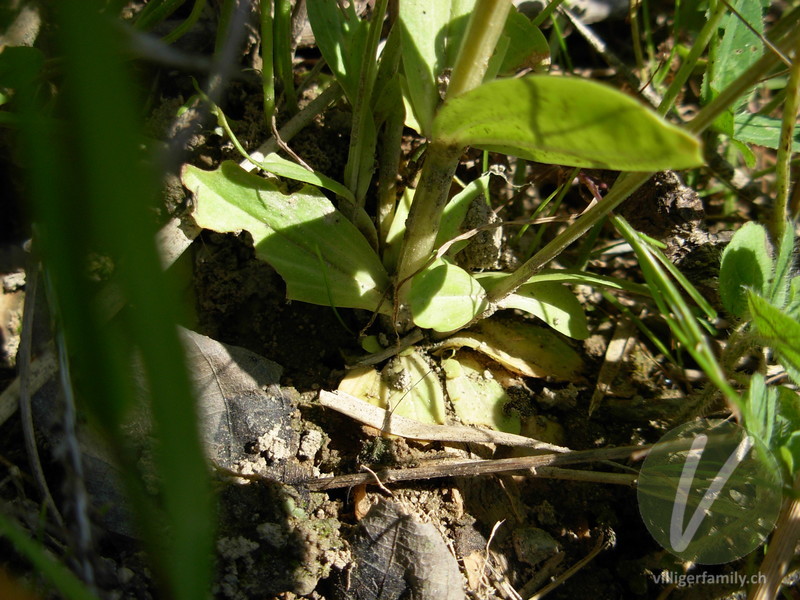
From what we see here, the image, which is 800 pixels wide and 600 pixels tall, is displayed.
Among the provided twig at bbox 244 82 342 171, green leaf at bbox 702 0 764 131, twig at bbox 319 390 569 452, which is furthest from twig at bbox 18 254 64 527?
green leaf at bbox 702 0 764 131

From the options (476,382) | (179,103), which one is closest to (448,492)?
(476,382)

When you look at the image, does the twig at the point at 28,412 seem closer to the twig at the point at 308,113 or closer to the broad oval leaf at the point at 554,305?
the twig at the point at 308,113

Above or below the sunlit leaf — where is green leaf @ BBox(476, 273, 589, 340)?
above

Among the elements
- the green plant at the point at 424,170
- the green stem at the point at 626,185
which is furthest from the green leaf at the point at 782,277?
the green stem at the point at 626,185

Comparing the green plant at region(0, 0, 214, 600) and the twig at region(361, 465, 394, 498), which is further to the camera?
the twig at region(361, 465, 394, 498)

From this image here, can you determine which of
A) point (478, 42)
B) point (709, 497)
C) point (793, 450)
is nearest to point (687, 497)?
point (709, 497)

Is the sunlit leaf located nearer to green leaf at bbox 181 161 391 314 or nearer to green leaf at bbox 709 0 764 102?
green leaf at bbox 181 161 391 314
